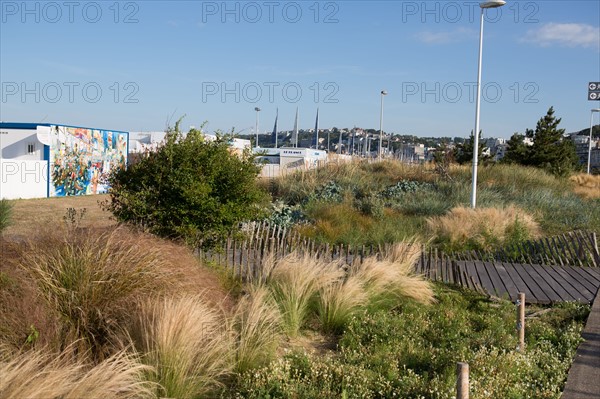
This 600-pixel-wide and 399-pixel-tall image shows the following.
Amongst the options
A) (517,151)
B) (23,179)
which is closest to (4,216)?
(23,179)

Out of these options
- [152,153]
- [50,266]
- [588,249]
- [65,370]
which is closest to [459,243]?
[588,249]

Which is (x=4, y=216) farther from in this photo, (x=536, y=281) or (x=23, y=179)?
(x=23, y=179)

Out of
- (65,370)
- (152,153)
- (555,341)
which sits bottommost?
(555,341)

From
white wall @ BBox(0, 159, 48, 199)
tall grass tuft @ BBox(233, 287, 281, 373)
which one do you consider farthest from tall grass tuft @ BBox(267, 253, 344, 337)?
white wall @ BBox(0, 159, 48, 199)

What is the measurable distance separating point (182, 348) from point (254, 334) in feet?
2.68

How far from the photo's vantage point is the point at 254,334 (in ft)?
16.6

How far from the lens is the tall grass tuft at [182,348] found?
168 inches

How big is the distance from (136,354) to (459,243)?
9029 mm

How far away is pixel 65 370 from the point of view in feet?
11.8

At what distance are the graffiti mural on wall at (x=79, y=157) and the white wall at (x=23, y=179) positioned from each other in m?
0.76

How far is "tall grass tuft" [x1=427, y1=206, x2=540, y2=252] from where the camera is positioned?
12.1 metres

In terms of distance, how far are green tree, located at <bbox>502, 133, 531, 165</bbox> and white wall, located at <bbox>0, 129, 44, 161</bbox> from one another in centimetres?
3529

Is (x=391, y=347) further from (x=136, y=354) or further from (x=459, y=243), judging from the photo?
(x=459, y=243)

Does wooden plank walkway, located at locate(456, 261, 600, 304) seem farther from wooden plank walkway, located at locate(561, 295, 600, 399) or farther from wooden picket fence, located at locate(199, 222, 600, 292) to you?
wooden plank walkway, located at locate(561, 295, 600, 399)
